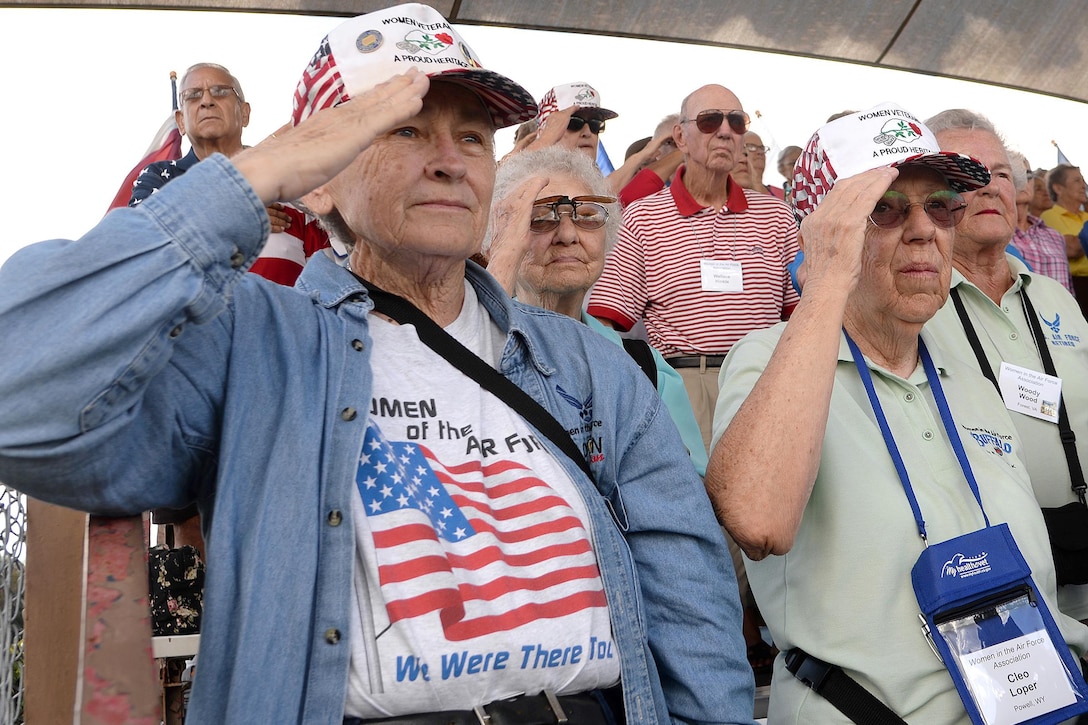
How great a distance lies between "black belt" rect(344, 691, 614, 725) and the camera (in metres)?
1.43

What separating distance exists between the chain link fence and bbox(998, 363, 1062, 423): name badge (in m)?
2.67

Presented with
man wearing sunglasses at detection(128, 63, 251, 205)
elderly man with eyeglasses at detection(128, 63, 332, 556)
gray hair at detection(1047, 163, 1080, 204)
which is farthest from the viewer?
gray hair at detection(1047, 163, 1080, 204)

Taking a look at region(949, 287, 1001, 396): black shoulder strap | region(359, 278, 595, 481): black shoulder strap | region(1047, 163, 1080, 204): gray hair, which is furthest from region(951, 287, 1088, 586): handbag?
region(1047, 163, 1080, 204): gray hair

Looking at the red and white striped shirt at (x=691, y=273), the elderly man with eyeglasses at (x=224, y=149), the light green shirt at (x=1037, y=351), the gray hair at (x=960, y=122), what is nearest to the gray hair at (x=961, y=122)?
the gray hair at (x=960, y=122)

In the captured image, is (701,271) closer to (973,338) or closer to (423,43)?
(973,338)

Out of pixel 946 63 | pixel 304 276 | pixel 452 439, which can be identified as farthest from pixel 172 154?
pixel 946 63

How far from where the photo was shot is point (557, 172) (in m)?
3.21

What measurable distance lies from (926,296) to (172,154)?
3666 millimetres

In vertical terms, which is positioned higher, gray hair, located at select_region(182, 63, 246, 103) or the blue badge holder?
gray hair, located at select_region(182, 63, 246, 103)

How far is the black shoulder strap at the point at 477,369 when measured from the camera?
68.4 inches

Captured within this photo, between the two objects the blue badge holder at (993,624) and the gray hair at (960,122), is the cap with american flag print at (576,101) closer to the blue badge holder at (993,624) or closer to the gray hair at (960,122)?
the gray hair at (960,122)

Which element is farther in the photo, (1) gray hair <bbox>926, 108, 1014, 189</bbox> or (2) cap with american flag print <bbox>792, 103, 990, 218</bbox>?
(1) gray hair <bbox>926, 108, 1014, 189</bbox>

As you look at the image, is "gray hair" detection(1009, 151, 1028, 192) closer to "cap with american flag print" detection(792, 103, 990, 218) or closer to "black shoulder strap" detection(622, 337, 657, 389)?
"cap with american flag print" detection(792, 103, 990, 218)

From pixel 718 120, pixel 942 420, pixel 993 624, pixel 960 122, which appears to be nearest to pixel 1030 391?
pixel 942 420
